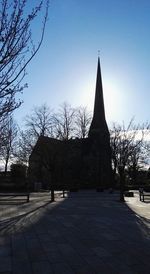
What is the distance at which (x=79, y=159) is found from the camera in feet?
196

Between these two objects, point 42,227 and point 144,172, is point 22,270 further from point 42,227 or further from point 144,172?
point 144,172

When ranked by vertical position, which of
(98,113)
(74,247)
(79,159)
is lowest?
(74,247)

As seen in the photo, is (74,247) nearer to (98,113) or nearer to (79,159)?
(79,159)

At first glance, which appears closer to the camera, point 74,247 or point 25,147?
point 74,247

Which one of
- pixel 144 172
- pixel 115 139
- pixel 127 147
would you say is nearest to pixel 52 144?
pixel 115 139

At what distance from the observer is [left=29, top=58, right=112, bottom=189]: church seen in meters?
46.2

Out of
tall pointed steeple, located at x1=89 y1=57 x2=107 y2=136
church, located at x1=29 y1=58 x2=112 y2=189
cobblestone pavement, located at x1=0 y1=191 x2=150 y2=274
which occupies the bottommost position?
cobblestone pavement, located at x1=0 y1=191 x2=150 y2=274

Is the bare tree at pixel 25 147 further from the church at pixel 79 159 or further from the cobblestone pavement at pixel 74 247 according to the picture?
the cobblestone pavement at pixel 74 247

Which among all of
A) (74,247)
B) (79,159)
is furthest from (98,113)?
(74,247)

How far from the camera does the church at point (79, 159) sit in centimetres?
4616

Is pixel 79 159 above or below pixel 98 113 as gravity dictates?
below

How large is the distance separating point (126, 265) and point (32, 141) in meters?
40.2

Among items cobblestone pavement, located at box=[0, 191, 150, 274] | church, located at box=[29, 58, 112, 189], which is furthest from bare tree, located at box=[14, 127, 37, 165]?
cobblestone pavement, located at box=[0, 191, 150, 274]

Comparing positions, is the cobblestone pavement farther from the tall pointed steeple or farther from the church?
the tall pointed steeple
